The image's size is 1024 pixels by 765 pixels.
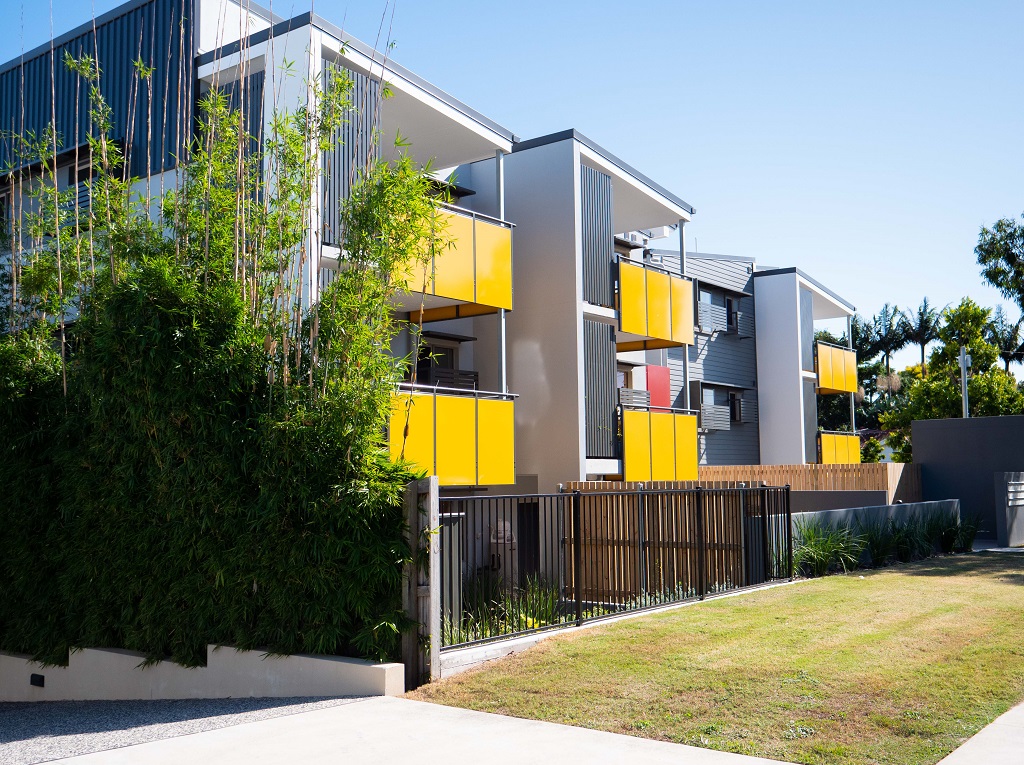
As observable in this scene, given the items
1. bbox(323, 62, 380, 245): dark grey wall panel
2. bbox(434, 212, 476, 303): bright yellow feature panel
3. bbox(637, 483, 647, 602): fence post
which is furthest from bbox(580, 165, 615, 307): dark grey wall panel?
bbox(637, 483, 647, 602): fence post

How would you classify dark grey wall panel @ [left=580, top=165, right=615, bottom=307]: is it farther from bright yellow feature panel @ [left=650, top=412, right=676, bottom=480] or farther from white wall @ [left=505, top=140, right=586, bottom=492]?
bright yellow feature panel @ [left=650, top=412, right=676, bottom=480]

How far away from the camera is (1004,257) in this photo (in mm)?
29703

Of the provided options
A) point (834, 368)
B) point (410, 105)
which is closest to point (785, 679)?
point (410, 105)

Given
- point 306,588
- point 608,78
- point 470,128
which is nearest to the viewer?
point 306,588

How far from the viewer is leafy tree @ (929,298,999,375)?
39.0 meters

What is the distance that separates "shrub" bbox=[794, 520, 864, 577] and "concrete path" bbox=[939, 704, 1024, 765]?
351 inches

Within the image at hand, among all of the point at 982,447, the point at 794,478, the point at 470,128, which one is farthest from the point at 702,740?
the point at 982,447

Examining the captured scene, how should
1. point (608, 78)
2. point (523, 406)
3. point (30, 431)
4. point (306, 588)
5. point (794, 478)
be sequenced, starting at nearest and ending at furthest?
point (306, 588), point (30, 431), point (608, 78), point (523, 406), point (794, 478)

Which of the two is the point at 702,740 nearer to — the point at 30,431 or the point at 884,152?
the point at 30,431

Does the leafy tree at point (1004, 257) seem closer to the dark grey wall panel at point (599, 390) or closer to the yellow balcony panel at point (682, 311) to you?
the yellow balcony panel at point (682, 311)

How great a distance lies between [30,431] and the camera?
11.0 m

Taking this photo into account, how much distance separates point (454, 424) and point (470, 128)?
555cm

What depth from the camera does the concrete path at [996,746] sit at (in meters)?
5.82

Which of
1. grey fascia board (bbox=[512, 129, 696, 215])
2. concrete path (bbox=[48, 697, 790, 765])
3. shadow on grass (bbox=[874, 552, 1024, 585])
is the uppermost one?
grey fascia board (bbox=[512, 129, 696, 215])
